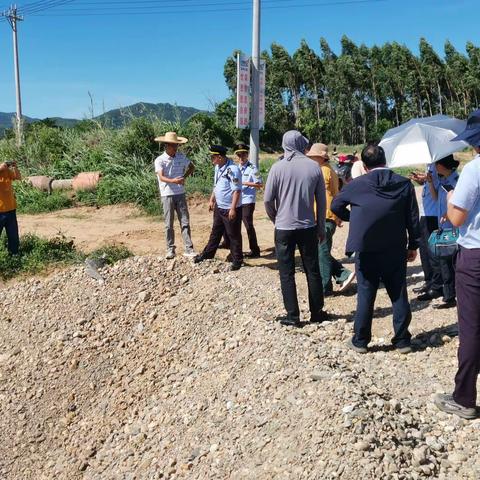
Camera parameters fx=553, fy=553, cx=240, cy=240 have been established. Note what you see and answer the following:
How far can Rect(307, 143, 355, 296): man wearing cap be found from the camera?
5191 mm

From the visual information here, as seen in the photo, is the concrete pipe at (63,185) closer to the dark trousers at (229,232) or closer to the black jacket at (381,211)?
the dark trousers at (229,232)

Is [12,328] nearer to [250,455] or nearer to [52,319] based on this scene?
[52,319]

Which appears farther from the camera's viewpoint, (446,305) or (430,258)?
(430,258)

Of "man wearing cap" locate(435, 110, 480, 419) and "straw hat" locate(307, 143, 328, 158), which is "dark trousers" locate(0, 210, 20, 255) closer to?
"straw hat" locate(307, 143, 328, 158)

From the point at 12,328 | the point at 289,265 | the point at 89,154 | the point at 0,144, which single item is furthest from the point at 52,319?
the point at 0,144

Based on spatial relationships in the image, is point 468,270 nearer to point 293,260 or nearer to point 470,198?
point 470,198

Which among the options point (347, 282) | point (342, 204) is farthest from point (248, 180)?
point (342, 204)

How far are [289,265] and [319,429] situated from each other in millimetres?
1738

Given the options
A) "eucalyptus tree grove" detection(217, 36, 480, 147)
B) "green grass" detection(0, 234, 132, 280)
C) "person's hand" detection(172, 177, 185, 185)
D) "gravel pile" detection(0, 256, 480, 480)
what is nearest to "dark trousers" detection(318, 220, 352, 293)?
"gravel pile" detection(0, 256, 480, 480)

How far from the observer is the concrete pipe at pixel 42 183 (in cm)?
1362

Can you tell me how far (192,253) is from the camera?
6.61 m

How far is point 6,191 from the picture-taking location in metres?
7.11

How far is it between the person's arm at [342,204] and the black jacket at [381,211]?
1.0 inches

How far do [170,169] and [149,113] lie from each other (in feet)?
30.6
